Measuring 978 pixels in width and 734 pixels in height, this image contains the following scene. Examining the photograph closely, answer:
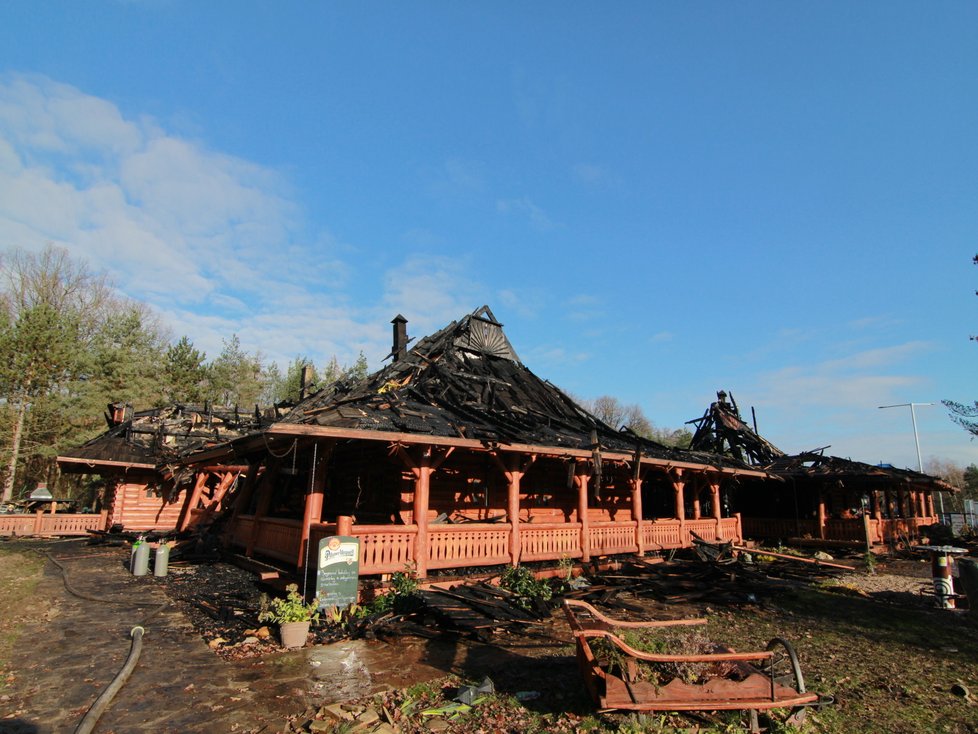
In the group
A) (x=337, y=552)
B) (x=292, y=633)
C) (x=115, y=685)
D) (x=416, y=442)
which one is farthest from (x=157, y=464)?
(x=115, y=685)

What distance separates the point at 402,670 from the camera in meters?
7.64

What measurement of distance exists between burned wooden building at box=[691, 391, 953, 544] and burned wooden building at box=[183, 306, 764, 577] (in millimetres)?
6162

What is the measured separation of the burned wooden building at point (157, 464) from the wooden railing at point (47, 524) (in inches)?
36.5

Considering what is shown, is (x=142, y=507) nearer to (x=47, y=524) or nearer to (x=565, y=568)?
(x=47, y=524)

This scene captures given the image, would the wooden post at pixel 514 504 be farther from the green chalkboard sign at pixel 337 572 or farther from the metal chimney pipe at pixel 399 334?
the metal chimney pipe at pixel 399 334

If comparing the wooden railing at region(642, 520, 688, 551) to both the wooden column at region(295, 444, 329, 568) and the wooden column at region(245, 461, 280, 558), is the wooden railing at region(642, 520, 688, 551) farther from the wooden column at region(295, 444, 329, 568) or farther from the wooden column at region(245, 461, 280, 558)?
the wooden column at region(245, 461, 280, 558)

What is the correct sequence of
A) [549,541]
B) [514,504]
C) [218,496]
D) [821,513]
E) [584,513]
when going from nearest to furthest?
1. [514,504]
2. [549,541]
3. [584,513]
4. [218,496]
5. [821,513]

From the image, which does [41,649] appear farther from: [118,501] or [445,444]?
[118,501]

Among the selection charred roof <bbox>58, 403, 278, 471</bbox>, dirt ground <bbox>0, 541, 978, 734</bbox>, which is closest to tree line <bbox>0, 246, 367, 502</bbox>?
charred roof <bbox>58, 403, 278, 471</bbox>

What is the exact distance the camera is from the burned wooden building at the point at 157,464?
23891 millimetres

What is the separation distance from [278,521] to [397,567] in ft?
13.3

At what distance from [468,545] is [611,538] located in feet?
17.9

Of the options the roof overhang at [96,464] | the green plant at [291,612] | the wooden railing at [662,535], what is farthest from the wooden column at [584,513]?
the roof overhang at [96,464]

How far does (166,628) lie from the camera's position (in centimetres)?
977
